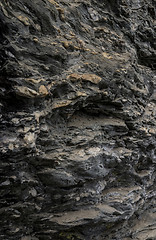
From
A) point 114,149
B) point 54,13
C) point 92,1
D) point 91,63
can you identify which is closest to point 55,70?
point 91,63

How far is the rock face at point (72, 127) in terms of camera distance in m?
3.00

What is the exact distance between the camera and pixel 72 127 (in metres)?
3.77

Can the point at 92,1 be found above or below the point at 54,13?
above

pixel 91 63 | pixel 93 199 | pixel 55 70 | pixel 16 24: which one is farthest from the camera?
pixel 91 63

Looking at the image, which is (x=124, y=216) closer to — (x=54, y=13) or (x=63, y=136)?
(x=63, y=136)

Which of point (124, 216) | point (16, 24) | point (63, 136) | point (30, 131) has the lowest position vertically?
point (124, 216)

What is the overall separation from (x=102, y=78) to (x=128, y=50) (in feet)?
6.01

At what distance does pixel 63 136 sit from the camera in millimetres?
3580

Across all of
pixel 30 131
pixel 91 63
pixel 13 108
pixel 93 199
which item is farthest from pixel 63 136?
pixel 91 63

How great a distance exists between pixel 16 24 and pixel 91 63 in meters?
1.68

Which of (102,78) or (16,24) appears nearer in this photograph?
(16,24)

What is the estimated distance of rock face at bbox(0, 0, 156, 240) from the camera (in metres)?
3.00

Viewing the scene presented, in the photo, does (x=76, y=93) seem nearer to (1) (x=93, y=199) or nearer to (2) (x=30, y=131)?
(2) (x=30, y=131)

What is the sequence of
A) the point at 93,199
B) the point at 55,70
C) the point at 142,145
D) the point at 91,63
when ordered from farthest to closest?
the point at 142,145
the point at 91,63
the point at 93,199
the point at 55,70
